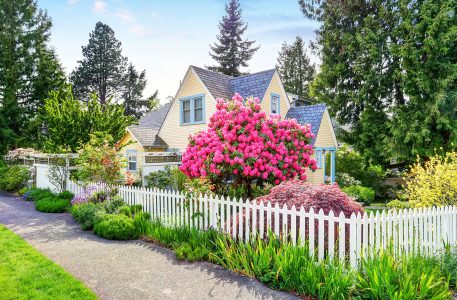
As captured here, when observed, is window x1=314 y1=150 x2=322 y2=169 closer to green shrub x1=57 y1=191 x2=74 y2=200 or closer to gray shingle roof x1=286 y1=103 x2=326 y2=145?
gray shingle roof x1=286 y1=103 x2=326 y2=145

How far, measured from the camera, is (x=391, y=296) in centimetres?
430

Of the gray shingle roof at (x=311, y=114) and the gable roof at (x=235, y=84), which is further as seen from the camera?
the gray shingle roof at (x=311, y=114)

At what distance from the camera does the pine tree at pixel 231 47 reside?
42.4 meters

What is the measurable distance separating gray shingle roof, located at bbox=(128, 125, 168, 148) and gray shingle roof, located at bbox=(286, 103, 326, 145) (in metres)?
7.97

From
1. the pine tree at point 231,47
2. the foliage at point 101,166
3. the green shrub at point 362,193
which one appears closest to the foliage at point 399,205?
the green shrub at point 362,193

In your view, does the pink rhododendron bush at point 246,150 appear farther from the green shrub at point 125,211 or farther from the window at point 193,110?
the window at point 193,110

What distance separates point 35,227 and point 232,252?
6485 mm

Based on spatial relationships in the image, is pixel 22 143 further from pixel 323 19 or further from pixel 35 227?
pixel 323 19

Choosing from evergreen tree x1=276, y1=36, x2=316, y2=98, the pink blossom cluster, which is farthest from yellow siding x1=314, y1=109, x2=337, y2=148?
evergreen tree x1=276, y1=36, x2=316, y2=98

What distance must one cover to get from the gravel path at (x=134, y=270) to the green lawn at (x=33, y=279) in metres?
0.23

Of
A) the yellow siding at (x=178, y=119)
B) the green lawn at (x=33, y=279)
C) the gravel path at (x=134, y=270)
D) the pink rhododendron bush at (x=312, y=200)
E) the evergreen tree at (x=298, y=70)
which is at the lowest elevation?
the gravel path at (x=134, y=270)

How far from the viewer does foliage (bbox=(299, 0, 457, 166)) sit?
16.8 meters

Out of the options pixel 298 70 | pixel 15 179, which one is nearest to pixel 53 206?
pixel 15 179

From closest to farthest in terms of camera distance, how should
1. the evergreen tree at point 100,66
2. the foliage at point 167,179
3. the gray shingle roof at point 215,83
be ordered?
the foliage at point 167,179 → the gray shingle roof at point 215,83 → the evergreen tree at point 100,66
